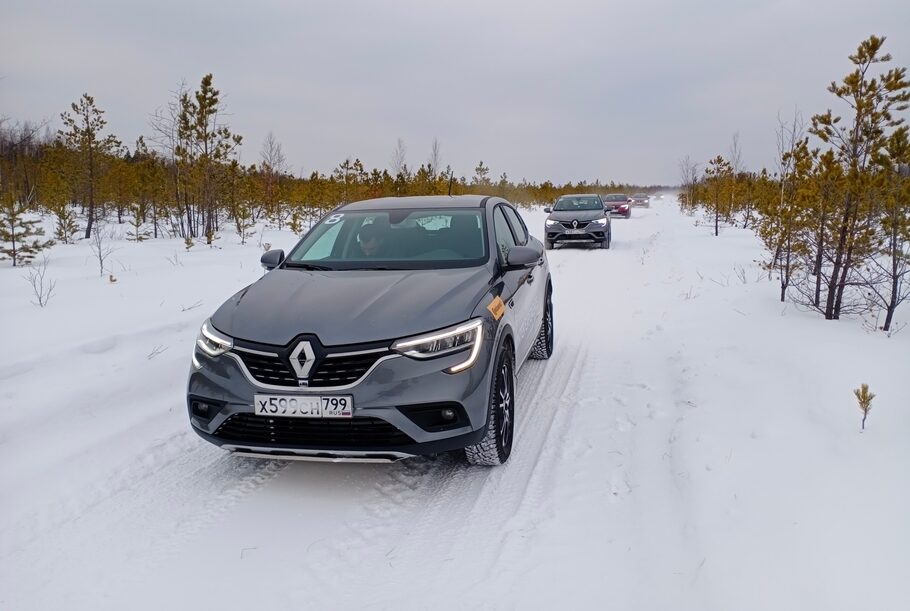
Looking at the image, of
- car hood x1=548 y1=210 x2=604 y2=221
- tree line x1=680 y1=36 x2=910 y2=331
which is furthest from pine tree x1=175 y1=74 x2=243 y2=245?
tree line x1=680 y1=36 x2=910 y2=331

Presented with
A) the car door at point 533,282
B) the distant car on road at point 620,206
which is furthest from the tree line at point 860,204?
the distant car on road at point 620,206

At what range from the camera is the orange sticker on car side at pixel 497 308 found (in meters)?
3.60

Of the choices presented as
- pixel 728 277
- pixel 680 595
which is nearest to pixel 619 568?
pixel 680 595

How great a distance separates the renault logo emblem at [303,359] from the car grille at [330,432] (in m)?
0.25

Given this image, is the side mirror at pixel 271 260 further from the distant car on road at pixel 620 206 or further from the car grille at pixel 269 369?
the distant car on road at pixel 620 206

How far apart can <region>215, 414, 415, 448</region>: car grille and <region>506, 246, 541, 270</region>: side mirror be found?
68.1 inches

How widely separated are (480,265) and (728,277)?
827cm

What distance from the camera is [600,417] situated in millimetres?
4438

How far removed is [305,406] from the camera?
2986 millimetres

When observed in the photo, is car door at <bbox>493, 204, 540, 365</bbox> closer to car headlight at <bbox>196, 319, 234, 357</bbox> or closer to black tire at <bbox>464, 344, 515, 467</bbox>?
black tire at <bbox>464, 344, 515, 467</bbox>

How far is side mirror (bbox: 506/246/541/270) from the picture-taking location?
4223 millimetres

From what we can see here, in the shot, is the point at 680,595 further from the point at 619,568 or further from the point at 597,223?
the point at 597,223

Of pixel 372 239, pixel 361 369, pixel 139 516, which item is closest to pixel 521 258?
pixel 372 239

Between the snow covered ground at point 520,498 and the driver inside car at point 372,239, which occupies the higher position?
the driver inside car at point 372,239
